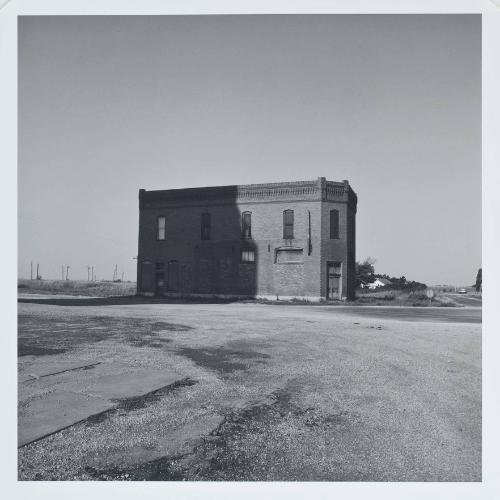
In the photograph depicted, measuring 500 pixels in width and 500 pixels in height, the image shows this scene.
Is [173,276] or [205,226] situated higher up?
[205,226]

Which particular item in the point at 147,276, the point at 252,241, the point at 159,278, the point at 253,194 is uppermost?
the point at 253,194

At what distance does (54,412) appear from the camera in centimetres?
388

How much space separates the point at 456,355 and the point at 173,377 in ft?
15.7

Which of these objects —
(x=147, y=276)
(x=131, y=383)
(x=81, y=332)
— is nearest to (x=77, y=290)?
Result: (x=147, y=276)

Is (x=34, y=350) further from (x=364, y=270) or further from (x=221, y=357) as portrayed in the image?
(x=364, y=270)

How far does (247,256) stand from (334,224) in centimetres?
554

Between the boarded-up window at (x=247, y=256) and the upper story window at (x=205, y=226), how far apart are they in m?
2.59

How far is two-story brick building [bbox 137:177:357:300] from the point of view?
78.8 feet

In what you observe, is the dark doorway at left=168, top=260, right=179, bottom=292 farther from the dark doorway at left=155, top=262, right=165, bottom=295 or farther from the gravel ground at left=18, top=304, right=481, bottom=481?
the gravel ground at left=18, top=304, right=481, bottom=481

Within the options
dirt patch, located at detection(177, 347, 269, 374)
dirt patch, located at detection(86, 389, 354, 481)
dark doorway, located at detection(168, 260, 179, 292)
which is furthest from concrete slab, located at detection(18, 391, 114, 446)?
dark doorway, located at detection(168, 260, 179, 292)

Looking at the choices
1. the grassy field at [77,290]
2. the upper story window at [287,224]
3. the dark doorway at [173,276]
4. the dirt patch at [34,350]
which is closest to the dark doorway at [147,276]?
the dark doorway at [173,276]

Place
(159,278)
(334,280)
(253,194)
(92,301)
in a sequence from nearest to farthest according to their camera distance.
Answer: (92,301) < (334,280) < (253,194) < (159,278)
